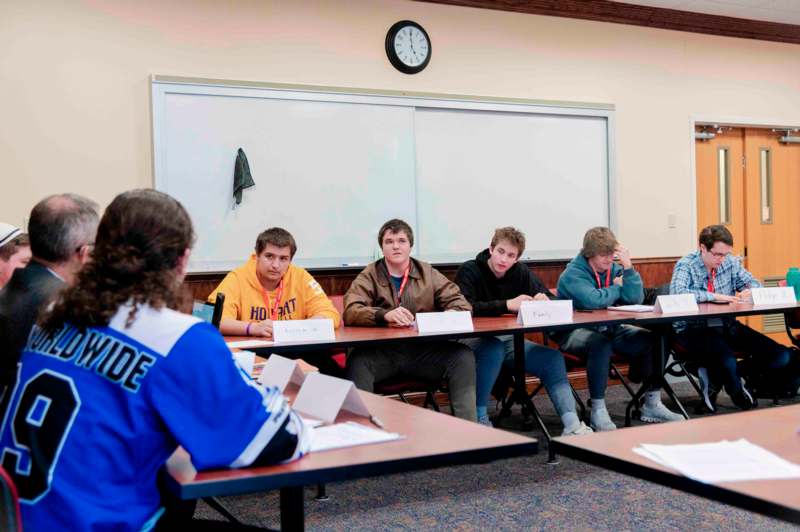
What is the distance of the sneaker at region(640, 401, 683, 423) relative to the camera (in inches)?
187

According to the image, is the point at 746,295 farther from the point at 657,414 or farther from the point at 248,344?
the point at 248,344

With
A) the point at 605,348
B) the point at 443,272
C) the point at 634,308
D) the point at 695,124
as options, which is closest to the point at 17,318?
the point at 605,348

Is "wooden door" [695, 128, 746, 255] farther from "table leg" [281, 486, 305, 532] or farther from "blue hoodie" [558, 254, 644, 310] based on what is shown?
"table leg" [281, 486, 305, 532]

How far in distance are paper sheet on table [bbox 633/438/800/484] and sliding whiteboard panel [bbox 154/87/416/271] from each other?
3.83m

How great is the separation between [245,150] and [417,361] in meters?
1.99

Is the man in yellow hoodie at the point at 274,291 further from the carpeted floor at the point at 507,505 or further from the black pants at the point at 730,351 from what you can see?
the black pants at the point at 730,351

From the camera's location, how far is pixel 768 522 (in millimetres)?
2982

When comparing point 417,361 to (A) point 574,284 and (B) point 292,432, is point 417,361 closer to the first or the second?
(A) point 574,284

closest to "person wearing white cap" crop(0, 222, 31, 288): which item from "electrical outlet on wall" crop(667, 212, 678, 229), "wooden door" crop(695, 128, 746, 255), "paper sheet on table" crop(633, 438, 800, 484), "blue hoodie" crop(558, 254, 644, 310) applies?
"paper sheet on table" crop(633, 438, 800, 484)

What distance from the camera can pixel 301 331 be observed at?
139 inches

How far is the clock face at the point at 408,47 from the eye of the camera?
217 inches

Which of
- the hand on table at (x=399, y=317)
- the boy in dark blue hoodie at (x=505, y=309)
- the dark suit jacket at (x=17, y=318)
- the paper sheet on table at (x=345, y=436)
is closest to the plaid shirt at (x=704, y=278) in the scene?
the boy in dark blue hoodie at (x=505, y=309)

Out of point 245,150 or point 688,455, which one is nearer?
point 688,455

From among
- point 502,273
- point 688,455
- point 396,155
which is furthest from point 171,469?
point 396,155
